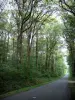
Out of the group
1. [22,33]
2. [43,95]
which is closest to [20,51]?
[22,33]

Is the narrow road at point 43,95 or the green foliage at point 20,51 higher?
the green foliage at point 20,51

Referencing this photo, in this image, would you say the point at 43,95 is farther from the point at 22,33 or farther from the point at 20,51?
the point at 22,33

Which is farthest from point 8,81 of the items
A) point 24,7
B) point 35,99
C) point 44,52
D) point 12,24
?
point 44,52

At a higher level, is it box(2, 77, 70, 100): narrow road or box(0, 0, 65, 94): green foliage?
box(0, 0, 65, 94): green foliage

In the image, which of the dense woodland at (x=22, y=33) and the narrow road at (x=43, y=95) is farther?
the dense woodland at (x=22, y=33)

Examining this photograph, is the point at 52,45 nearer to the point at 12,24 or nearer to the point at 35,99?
the point at 12,24

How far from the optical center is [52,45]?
5597 cm

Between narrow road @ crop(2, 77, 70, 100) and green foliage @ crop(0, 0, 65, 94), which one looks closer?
narrow road @ crop(2, 77, 70, 100)

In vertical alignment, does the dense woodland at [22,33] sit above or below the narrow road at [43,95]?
above

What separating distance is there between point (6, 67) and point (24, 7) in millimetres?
12453

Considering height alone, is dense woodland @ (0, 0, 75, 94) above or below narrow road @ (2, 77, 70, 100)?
above

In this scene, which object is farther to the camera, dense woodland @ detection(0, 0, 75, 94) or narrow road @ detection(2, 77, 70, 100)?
dense woodland @ detection(0, 0, 75, 94)

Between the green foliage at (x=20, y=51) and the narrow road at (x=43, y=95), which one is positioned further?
the green foliage at (x=20, y=51)

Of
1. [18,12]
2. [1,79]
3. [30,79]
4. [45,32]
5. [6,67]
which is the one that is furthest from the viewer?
[45,32]
